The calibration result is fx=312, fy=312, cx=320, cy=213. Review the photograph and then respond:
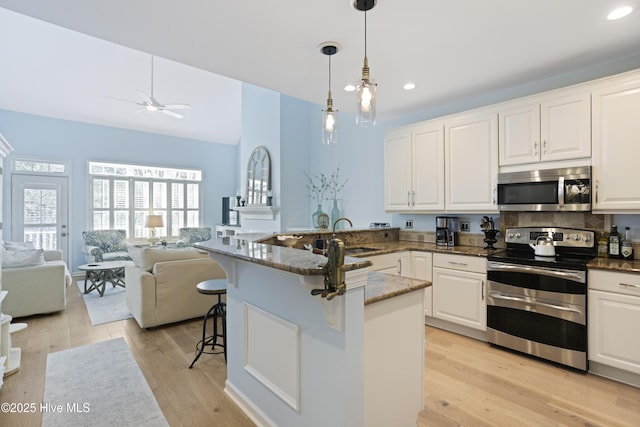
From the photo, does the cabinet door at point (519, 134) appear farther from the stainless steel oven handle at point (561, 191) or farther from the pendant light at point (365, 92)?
the pendant light at point (365, 92)

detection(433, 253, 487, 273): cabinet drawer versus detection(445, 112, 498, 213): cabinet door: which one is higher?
detection(445, 112, 498, 213): cabinet door

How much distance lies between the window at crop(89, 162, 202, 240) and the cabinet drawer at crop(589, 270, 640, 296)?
25.3 ft

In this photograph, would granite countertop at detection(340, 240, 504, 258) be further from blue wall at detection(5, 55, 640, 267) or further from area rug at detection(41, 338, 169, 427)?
area rug at detection(41, 338, 169, 427)

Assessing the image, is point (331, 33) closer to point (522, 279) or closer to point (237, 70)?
point (237, 70)

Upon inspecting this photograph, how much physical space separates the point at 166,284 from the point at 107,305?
5.17ft

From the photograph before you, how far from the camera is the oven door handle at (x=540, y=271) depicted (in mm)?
2400

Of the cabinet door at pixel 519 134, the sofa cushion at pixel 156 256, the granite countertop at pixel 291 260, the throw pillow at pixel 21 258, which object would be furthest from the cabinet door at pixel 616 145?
the throw pillow at pixel 21 258

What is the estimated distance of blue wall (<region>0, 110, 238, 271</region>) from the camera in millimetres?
5750

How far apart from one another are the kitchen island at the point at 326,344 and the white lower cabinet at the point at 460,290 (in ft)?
5.22

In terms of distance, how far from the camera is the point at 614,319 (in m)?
2.29

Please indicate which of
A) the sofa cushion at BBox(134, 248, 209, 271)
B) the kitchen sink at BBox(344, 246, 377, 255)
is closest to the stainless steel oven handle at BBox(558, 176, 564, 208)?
the kitchen sink at BBox(344, 246, 377, 255)

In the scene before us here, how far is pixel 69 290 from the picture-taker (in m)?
5.19

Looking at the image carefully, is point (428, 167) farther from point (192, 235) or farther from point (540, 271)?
point (192, 235)

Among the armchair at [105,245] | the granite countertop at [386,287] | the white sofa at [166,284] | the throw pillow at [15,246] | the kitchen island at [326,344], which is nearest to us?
the kitchen island at [326,344]
